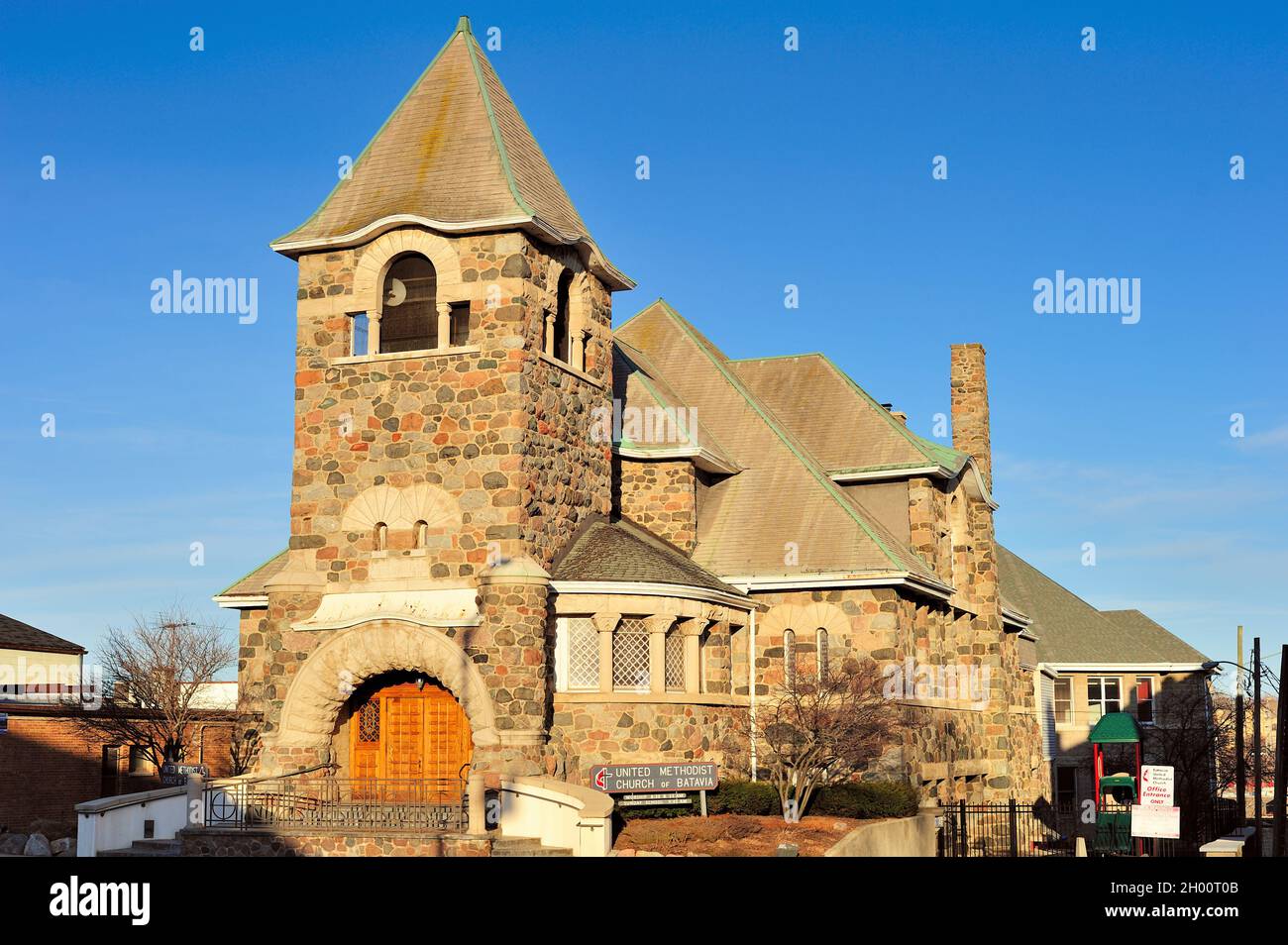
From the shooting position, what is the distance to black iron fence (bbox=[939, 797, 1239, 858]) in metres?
30.2

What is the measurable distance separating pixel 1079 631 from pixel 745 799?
28.8m

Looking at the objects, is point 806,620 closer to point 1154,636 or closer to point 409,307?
point 409,307

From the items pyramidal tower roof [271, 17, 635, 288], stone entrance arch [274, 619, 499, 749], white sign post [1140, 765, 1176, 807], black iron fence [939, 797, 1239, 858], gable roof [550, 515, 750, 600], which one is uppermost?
pyramidal tower roof [271, 17, 635, 288]

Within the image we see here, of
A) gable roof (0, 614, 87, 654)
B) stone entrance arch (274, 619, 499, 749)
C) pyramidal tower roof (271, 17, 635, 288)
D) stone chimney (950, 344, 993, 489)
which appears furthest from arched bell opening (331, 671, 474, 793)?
gable roof (0, 614, 87, 654)

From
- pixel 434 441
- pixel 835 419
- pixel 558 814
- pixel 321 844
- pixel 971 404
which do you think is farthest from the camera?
pixel 971 404

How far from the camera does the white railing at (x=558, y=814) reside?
76.2 ft

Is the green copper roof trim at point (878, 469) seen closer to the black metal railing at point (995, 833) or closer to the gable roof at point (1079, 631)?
the black metal railing at point (995, 833)

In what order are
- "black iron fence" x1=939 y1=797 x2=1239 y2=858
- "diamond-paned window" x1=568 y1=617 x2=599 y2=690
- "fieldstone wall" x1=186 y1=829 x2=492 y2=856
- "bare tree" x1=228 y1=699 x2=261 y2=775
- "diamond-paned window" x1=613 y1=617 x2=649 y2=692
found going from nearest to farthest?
"fieldstone wall" x1=186 y1=829 x2=492 y2=856, "diamond-paned window" x1=568 y1=617 x2=599 y2=690, "diamond-paned window" x1=613 y1=617 x2=649 y2=692, "bare tree" x1=228 y1=699 x2=261 y2=775, "black iron fence" x1=939 y1=797 x2=1239 y2=858

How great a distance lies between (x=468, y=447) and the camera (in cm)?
2716

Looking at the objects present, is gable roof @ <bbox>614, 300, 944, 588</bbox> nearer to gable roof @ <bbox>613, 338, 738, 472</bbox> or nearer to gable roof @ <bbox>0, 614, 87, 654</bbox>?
gable roof @ <bbox>613, 338, 738, 472</bbox>

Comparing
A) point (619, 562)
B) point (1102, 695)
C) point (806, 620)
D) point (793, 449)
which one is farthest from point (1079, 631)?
point (619, 562)

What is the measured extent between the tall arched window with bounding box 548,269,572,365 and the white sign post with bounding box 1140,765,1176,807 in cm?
1381

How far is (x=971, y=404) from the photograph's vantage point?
4306 cm
